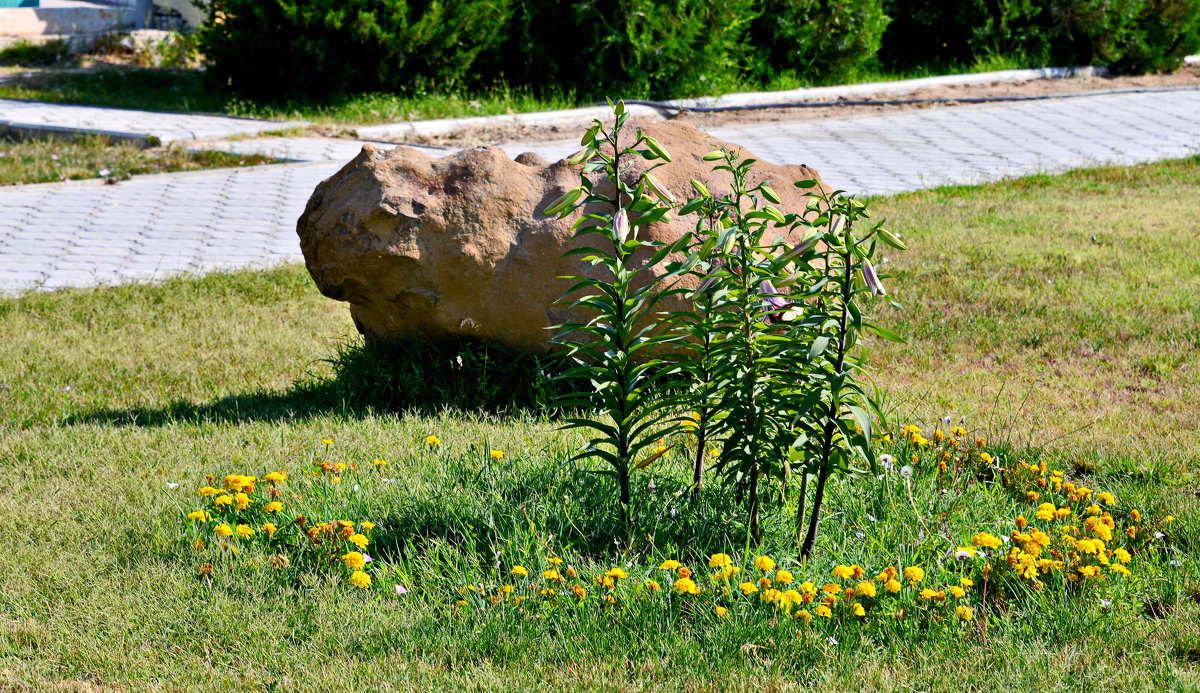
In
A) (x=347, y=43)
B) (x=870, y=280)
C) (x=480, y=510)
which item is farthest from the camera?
(x=347, y=43)

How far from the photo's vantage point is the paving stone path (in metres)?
7.20

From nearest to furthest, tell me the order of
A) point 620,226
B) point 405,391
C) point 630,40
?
point 620,226
point 405,391
point 630,40

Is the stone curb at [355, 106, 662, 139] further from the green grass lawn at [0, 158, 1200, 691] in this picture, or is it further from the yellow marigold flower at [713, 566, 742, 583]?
the yellow marigold flower at [713, 566, 742, 583]

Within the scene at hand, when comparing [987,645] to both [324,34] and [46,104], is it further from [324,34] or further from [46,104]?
[46,104]

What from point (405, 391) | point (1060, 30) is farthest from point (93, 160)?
point (1060, 30)

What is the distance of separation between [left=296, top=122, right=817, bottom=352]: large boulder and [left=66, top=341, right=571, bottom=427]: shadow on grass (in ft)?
0.27

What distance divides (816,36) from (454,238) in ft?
35.8

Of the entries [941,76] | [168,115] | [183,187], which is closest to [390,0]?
[168,115]

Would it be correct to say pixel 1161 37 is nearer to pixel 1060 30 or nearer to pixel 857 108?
pixel 1060 30

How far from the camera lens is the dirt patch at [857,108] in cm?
1093

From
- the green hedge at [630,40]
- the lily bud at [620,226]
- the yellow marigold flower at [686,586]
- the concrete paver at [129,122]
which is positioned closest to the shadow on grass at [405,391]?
the lily bud at [620,226]

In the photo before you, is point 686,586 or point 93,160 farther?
point 93,160

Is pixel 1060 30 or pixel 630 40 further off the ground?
pixel 1060 30

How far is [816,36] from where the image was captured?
14.3m
